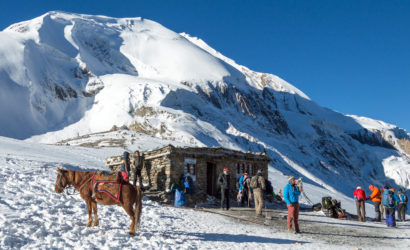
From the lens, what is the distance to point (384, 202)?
1568 cm

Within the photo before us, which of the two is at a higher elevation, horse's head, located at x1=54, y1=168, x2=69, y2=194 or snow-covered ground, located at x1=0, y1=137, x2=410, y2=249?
horse's head, located at x1=54, y1=168, x2=69, y2=194

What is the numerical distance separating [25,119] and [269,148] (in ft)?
158

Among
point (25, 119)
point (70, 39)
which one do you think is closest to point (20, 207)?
point (25, 119)

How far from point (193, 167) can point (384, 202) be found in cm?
995

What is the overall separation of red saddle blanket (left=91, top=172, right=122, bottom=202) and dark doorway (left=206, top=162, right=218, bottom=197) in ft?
42.6

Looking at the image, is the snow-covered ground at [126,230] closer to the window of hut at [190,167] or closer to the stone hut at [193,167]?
the stone hut at [193,167]

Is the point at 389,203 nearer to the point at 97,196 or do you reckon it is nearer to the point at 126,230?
the point at 126,230

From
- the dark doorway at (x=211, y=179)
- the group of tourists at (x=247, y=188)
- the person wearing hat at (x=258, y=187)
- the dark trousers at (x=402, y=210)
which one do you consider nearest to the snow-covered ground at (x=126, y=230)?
the person wearing hat at (x=258, y=187)

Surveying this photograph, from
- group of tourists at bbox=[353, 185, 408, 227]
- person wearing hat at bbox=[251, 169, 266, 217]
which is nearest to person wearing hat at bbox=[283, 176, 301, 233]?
person wearing hat at bbox=[251, 169, 266, 217]

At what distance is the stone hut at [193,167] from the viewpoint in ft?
66.3

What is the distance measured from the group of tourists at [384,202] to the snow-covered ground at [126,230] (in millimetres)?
1660

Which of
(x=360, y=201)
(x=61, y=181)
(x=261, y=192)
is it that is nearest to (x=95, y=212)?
(x=61, y=181)

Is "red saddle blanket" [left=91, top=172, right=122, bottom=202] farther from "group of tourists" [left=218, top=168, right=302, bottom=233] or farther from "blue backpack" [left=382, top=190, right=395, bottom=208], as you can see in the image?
"blue backpack" [left=382, top=190, right=395, bottom=208]

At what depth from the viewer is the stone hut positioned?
2020 centimetres
